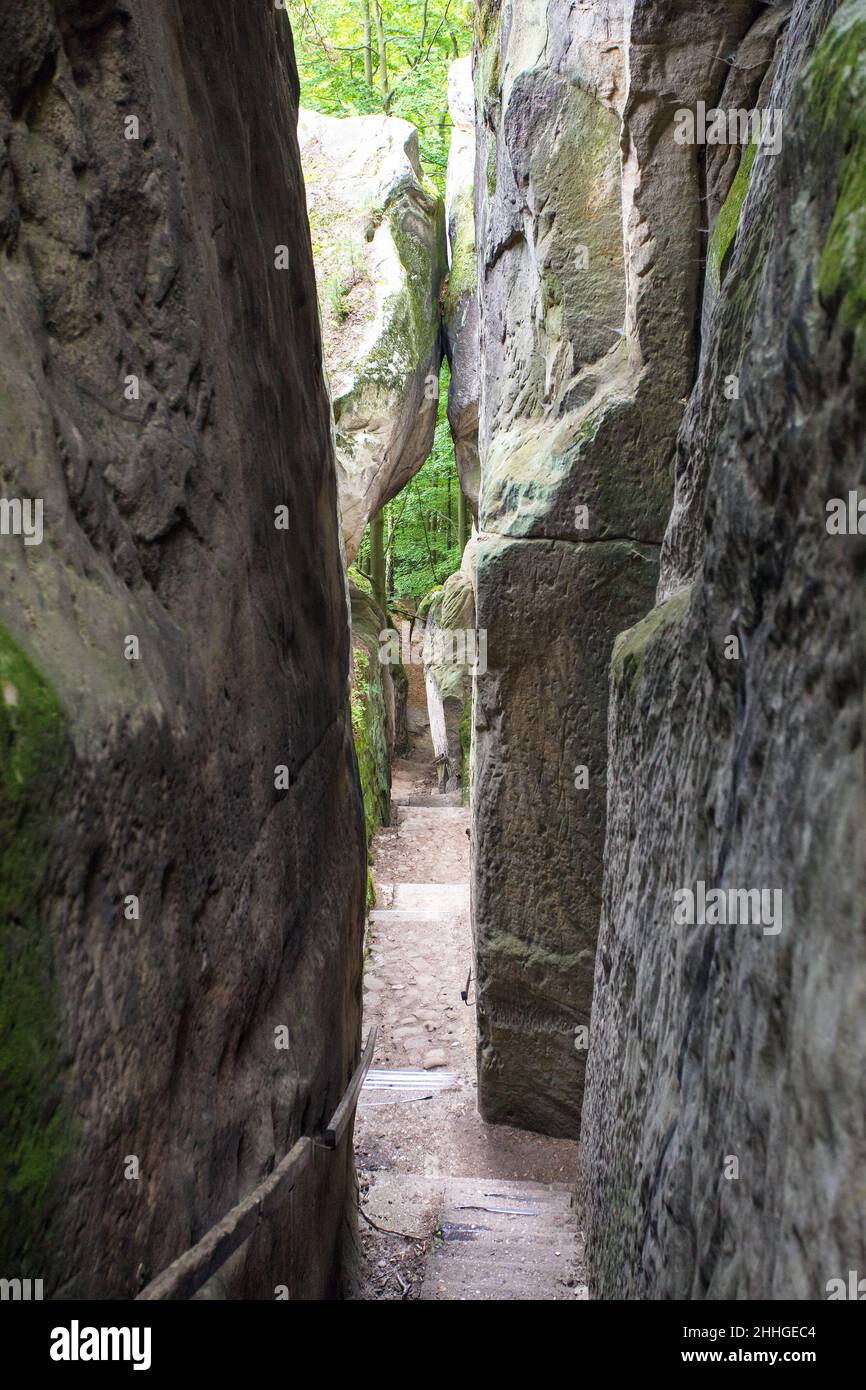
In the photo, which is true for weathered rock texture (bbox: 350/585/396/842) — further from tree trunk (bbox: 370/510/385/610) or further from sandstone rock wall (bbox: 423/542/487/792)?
tree trunk (bbox: 370/510/385/610)

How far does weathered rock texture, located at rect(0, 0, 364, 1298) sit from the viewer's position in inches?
76.7

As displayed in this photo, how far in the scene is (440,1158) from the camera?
6.15 metres

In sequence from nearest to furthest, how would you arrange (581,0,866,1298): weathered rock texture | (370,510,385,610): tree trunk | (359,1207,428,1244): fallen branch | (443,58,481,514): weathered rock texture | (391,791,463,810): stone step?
1. (581,0,866,1298): weathered rock texture
2. (359,1207,428,1244): fallen branch
3. (443,58,481,514): weathered rock texture
4. (391,791,463,810): stone step
5. (370,510,385,610): tree trunk

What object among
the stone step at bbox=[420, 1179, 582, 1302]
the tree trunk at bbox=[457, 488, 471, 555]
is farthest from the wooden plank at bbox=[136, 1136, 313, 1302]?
the tree trunk at bbox=[457, 488, 471, 555]

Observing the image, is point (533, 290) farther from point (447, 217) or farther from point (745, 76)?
point (447, 217)

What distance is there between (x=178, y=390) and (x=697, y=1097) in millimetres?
2115

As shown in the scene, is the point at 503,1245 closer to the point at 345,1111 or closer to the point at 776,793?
the point at 345,1111

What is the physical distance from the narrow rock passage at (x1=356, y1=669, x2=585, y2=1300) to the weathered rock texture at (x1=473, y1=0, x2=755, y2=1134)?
0.35 metres

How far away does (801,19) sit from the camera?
2643mm

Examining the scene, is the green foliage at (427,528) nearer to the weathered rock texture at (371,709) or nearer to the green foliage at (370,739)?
the weathered rock texture at (371,709)

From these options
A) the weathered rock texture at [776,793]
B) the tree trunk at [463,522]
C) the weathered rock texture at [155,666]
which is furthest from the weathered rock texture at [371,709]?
→ the weathered rock texture at [776,793]

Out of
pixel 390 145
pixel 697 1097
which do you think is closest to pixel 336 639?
pixel 697 1097

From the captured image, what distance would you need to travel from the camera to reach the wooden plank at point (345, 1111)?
381cm

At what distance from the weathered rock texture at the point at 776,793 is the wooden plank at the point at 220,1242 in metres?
0.99
